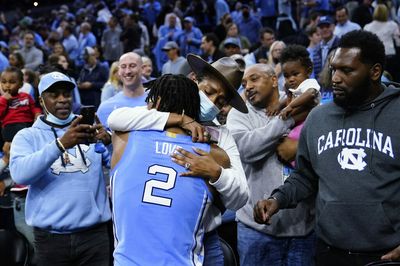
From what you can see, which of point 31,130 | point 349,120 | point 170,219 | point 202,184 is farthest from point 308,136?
point 31,130

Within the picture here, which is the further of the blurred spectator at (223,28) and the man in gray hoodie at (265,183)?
the blurred spectator at (223,28)

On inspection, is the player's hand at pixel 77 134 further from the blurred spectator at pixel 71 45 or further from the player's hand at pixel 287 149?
the blurred spectator at pixel 71 45

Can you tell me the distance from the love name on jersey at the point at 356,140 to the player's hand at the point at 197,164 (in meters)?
0.73

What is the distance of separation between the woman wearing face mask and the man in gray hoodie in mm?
356

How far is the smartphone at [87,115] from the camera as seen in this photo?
4172mm

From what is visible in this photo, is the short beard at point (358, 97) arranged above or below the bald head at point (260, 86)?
above

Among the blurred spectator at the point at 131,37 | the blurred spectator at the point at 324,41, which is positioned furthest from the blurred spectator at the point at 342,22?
the blurred spectator at the point at 131,37

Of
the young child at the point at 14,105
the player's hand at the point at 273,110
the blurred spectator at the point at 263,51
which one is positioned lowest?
the young child at the point at 14,105

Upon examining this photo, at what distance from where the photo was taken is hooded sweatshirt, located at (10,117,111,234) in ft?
14.6

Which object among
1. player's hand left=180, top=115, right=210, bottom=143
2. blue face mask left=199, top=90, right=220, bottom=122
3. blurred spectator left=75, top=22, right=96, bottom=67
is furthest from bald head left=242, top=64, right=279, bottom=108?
blurred spectator left=75, top=22, right=96, bottom=67

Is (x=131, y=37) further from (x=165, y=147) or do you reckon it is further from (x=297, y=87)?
(x=165, y=147)

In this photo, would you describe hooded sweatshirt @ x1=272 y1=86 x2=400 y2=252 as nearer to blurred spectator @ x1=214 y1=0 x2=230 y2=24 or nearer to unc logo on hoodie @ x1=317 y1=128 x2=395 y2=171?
unc logo on hoodie @ x1=317 y1=128 x2=395 y2=171

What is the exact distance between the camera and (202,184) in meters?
3.29

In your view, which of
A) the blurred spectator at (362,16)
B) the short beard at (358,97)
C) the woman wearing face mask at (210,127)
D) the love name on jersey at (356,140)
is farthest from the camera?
the blurred spectator at (362,16)
